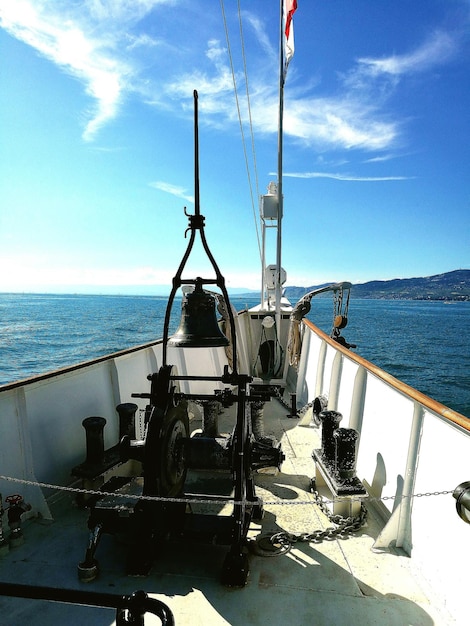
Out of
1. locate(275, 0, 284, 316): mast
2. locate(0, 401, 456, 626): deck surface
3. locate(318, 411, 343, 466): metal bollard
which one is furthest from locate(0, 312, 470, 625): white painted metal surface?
locate(275, 0, 284, 316): mast

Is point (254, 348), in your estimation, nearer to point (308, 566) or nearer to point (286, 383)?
point (286, 383)

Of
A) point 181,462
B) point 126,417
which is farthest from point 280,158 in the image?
point 181,462

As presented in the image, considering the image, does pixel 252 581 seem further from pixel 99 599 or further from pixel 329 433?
pixel 99 599

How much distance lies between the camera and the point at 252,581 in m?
3.22

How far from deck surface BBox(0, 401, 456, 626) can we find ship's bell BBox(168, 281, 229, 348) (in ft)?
5.03

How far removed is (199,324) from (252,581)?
2074 mm

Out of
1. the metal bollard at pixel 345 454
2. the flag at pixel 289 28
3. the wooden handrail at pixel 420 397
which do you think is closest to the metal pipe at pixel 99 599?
the wooden handrail at pixel 420 397

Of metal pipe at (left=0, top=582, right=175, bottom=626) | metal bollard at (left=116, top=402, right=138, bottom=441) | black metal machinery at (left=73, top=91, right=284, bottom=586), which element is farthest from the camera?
metal bollard at (left=116, top=402, right=138, bottom=441)

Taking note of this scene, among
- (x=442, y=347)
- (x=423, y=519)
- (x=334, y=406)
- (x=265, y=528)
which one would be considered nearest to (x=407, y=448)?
(x=423, y=519)

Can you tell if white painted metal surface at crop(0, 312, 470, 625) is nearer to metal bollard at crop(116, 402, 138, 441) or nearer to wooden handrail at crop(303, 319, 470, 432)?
wooden handrail at crop(303, 319, 470, 432)

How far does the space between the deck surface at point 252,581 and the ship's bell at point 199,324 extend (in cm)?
153

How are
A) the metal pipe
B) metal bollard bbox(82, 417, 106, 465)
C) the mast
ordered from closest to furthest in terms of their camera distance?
1. the metal pipe
2. metal bollard bbox(82, 417, 106, 465)
3. the mast

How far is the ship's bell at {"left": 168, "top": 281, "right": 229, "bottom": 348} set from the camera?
128 inches

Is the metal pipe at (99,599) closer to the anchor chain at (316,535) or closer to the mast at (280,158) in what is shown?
the anchor chain at (316,535)
